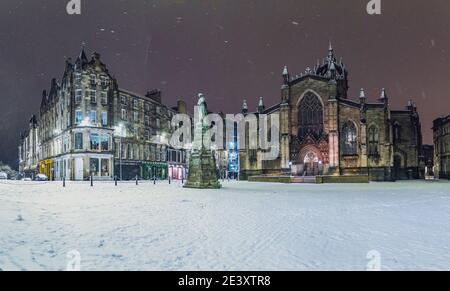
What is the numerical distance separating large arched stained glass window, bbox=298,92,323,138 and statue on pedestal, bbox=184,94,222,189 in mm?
25799

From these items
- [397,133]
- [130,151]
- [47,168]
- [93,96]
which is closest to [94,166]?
[130,151]

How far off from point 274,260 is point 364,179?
32892 millimetres

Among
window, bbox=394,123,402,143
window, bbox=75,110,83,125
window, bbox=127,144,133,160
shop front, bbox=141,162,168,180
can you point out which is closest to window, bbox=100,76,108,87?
window, bbox=75,110,83,125

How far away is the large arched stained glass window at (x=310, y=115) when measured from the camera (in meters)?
46.8

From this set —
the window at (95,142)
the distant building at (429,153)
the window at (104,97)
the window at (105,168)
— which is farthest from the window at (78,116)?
the distant building at (429,153)

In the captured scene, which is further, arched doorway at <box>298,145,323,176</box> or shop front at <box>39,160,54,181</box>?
shop front at <box>39,160,54,181</box>

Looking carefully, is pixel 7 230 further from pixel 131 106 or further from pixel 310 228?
pixel 131 106

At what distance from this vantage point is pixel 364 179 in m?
34.3

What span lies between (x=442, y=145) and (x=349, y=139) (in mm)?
27984

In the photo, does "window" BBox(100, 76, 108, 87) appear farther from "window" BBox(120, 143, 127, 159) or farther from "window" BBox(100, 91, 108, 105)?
"window" BBox(120, 143, 127, 159)

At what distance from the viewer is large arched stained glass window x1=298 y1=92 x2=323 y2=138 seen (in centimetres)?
4678

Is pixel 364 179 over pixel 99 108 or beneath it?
beneath
